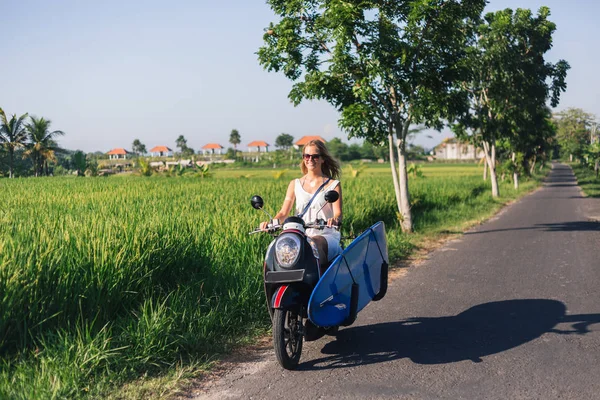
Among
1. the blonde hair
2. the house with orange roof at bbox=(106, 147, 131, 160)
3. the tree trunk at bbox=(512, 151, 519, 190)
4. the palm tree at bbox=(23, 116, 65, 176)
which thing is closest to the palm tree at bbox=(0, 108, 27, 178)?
the palm tree at bbox=(23, 116, 65, 176)

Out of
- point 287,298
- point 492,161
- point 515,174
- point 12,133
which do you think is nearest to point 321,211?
point 287,298

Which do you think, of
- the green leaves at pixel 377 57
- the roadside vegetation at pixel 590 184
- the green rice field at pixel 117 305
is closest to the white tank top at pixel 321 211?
the green rice field at pixel 117 305

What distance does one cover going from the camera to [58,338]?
14.4 feet

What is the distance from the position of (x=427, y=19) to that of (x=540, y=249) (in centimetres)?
516

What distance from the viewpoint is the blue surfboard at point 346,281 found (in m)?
4.32

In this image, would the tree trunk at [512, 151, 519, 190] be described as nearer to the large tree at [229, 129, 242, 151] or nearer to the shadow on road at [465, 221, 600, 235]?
the shadow on road at [465, 221, 600, 235]

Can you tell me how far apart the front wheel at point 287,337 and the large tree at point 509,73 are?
22.6 meters

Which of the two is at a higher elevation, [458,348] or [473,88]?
[473,88]

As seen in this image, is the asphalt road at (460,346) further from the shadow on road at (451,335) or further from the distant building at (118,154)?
the distant building at (118,154)

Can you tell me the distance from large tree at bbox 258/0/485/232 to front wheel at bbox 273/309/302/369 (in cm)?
825

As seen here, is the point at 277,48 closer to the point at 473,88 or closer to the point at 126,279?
the point at 126,279

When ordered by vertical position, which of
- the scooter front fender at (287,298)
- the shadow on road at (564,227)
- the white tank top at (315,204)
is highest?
the white tank top at (315,204)

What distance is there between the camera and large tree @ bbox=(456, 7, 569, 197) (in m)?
25.5

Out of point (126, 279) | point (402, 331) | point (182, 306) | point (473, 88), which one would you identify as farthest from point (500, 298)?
point (473, 88)
